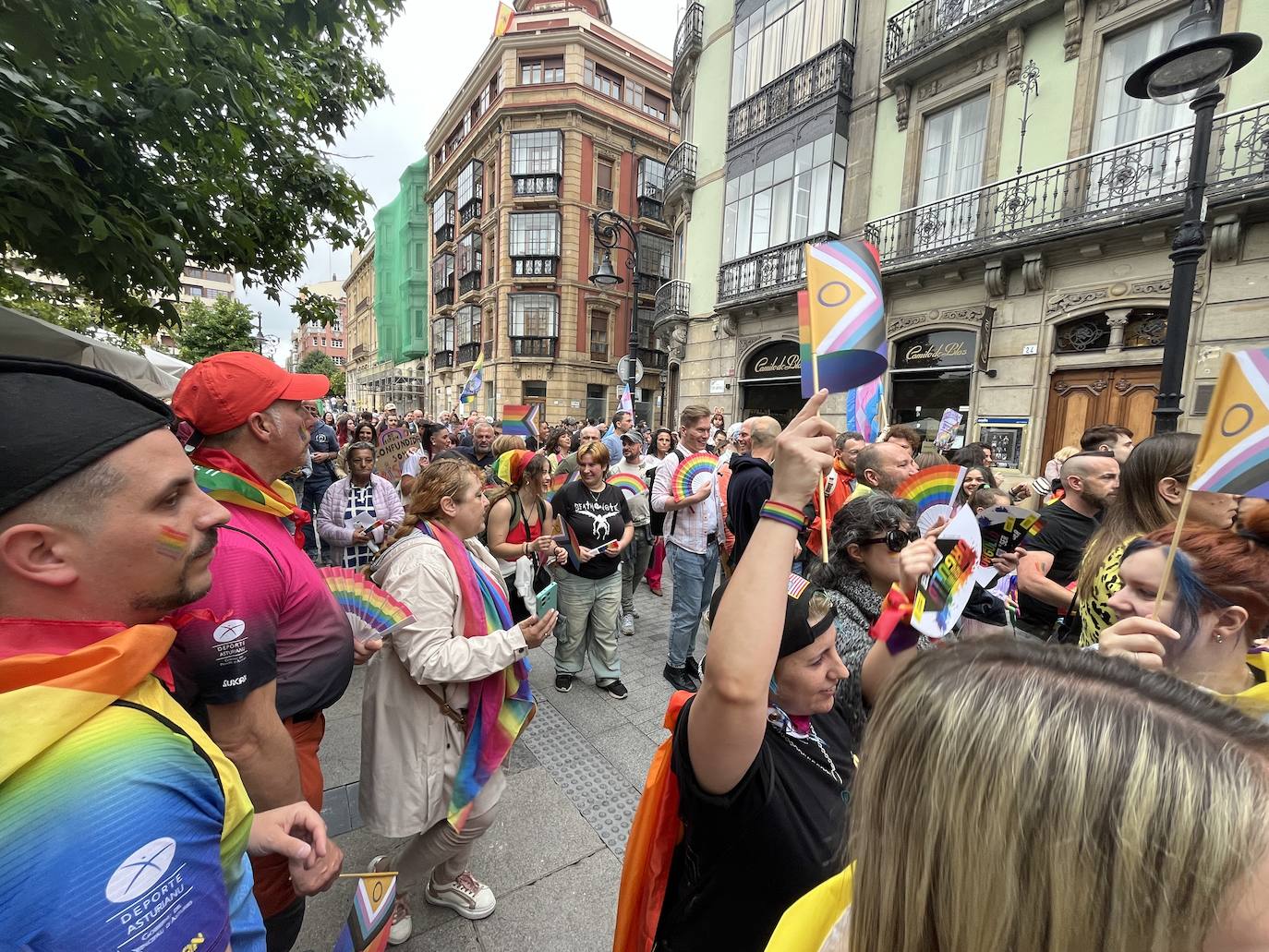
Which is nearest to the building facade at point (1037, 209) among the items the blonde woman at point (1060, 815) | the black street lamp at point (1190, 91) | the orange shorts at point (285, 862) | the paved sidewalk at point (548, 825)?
the black street lamp at point (1190, 91)

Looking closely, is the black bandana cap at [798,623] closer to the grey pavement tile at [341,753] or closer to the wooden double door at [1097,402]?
the grey pavement tile at [341,753]

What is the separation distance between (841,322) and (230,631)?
201 centimetres

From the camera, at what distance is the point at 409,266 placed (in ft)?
149

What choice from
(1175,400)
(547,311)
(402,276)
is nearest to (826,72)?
(1175,400)

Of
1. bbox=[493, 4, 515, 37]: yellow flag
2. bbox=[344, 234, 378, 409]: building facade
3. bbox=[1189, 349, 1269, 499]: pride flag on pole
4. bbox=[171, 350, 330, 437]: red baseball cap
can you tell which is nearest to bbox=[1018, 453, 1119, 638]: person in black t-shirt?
bbox=[1189, 349, 1269, 499]: pride flag on pole

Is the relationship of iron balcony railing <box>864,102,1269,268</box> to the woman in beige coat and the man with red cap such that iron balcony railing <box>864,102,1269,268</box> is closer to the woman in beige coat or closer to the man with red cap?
the woman in beige coat

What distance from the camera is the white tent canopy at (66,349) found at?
452 cm

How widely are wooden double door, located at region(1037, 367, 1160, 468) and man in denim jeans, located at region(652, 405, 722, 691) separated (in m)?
8.23

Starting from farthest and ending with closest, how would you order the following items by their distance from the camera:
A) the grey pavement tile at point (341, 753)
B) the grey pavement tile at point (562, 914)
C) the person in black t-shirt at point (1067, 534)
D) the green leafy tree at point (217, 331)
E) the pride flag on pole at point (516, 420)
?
the green leafy tree at point (217, 331), the pride flag on pole at point (516, 420), the grey pavement tile at point (341, 753), the person in black t-shirt at point (1067, 534), the grey pavement tile at point (562, 914)

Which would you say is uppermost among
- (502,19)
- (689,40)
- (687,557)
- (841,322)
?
(502,19)

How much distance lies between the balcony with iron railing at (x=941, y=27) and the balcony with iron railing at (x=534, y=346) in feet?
65.9

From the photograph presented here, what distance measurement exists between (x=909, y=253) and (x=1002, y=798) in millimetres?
13612

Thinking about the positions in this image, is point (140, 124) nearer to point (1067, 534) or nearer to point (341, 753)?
point (341, 753)

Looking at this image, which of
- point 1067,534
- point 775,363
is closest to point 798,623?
point 1067,534
